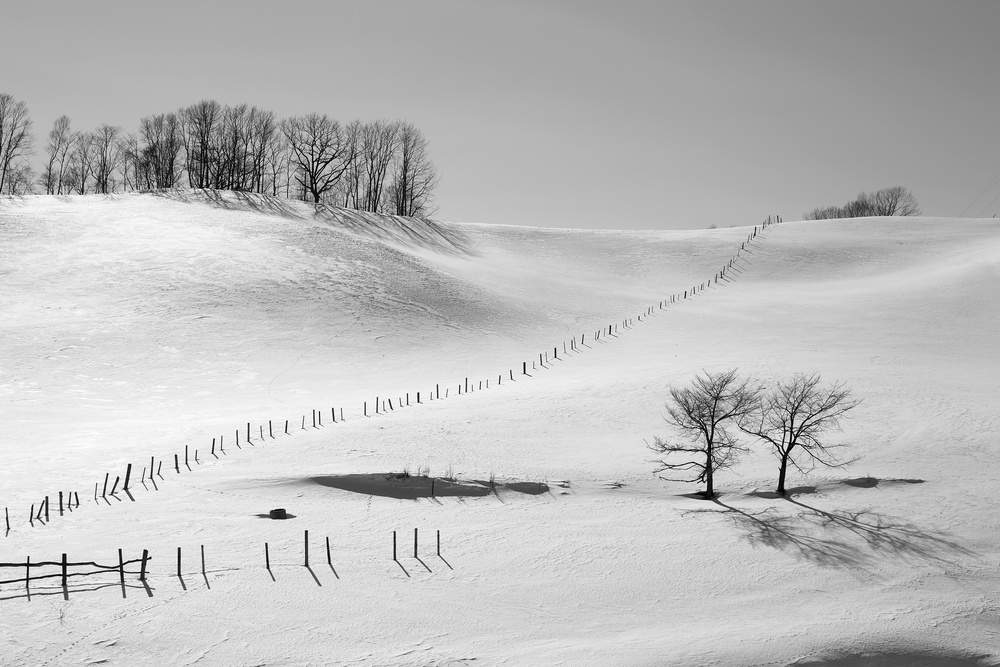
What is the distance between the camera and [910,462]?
28.2m

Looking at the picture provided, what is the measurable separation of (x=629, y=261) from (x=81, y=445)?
189 ft

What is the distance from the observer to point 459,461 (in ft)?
93.8

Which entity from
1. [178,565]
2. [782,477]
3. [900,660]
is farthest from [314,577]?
[782,477]

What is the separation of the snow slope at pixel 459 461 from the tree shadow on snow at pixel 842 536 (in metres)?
0.13

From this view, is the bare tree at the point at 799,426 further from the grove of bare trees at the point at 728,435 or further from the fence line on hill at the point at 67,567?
the fence line on hill at the point at 67,567

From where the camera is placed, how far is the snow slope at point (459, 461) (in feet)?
57.6

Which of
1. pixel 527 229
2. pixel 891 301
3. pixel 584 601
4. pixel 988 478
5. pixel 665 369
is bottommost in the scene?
pixel 584 601

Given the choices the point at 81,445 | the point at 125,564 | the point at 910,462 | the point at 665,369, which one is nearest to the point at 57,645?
the point at 125,564

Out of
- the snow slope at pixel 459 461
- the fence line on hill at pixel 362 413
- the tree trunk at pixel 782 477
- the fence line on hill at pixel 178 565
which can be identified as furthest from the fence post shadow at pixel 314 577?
the tree trunk at pixel 782 477

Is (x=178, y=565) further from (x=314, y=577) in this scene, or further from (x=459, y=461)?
(x=459, y=461)

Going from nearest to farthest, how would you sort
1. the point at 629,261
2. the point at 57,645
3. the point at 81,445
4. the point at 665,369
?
the point at 57,645 < the point at 81,445 < the point at 665,369 < the point at 629,261

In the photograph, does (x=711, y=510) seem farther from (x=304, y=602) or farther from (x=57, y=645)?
(x=57, y=645)

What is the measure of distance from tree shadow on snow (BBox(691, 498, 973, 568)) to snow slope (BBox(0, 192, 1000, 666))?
0.42 feet

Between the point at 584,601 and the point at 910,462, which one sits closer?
the point at 584,601
